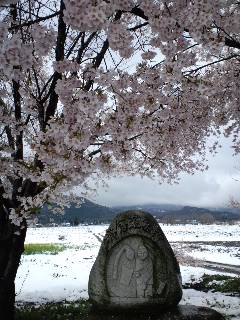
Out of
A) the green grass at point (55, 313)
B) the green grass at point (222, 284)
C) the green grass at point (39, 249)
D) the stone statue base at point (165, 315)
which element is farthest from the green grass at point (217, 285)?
the green grass at point (39, 249)

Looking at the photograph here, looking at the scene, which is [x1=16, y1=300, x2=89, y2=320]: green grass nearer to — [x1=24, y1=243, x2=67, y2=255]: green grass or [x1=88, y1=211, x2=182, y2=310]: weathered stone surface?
[x1=88, y1=211, x2=182, y2=310]: weathered stone surface

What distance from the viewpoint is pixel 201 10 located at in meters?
4.56

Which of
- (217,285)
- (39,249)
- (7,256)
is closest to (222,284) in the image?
(217,285)

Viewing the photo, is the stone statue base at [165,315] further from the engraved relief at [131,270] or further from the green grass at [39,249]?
the green grass at [39,249]

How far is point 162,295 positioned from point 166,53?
5.16 metres

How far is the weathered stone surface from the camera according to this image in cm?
848

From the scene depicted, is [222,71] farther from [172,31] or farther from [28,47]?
[28,47]

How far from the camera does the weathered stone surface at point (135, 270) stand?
A: 8477mm

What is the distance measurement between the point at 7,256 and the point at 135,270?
2653 millimetres

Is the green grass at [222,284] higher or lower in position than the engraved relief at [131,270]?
lower

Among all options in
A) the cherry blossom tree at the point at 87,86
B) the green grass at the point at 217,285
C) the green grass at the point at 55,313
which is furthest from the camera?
the green grass at the point at 217,285

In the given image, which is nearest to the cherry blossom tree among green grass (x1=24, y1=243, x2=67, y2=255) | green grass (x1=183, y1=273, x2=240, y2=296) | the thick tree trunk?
the thick tree trunk

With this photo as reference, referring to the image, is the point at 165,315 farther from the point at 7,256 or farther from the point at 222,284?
the point at 222,284

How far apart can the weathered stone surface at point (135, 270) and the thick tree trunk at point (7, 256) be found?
1.65m
